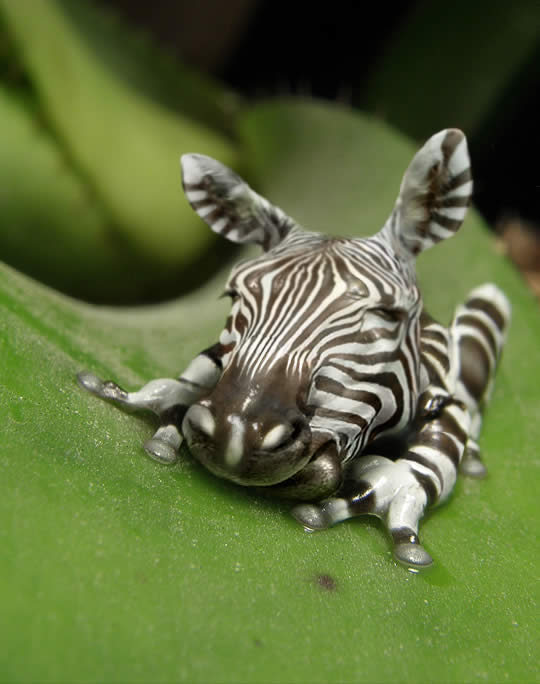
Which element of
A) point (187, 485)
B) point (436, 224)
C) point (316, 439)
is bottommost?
point (187, 485)

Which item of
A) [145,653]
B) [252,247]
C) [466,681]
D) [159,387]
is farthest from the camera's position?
[252,247]

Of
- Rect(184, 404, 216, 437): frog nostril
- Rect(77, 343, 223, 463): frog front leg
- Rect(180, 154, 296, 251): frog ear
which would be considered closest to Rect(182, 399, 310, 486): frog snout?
Rect(184, 404, 216, 437): frog nostril

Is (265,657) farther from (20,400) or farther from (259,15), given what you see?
(259,15)

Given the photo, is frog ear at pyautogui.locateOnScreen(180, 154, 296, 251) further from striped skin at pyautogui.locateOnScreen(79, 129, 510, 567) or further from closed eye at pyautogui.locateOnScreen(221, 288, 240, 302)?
closed eye at pyautogui.locateOnScreen(221, 288, 240, 302)

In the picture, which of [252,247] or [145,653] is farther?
[252,247]

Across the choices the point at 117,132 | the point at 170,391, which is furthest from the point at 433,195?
the point at 117,132

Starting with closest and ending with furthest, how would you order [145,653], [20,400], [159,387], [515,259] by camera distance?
[145,653]
[20,400]
[159,387]
[515,259]

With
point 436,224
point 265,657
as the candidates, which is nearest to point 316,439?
point 265,657

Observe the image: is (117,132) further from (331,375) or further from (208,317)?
(331,375)
